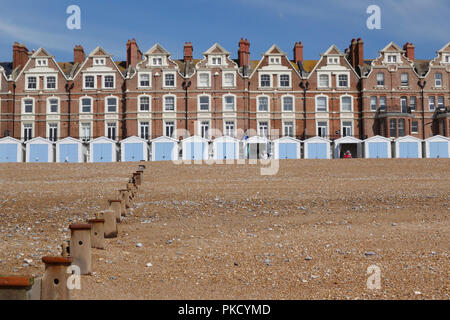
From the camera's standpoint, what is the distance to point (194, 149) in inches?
1502

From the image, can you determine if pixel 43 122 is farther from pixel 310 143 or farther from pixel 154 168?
pixel 310 143

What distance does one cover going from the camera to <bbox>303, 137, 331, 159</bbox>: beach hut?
39906 millimetres

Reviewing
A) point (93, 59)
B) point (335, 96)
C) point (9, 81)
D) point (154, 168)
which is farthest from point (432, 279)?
point (9, 81)

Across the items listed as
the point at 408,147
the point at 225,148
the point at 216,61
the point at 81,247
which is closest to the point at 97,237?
the point at 81,247

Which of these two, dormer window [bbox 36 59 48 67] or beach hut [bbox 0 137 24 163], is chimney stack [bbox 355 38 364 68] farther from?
beach hut [bbox 0 137 24 163]

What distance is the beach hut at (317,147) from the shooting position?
39906mm

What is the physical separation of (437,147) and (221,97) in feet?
71.2

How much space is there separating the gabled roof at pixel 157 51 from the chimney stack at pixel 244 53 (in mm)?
7974

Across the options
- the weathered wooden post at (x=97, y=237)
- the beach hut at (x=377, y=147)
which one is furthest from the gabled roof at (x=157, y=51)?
the weathered wooden post at (x=97, y=237)

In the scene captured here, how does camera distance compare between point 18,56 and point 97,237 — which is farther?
point 18,56

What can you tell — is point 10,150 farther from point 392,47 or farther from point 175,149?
point 392,47

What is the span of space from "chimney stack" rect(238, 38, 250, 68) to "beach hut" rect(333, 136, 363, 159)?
13.3 metres

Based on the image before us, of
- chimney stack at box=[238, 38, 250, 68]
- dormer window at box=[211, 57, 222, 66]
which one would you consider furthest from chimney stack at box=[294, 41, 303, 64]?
dormer window at box=[211, 57, 222, 66]

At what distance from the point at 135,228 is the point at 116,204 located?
867mm
